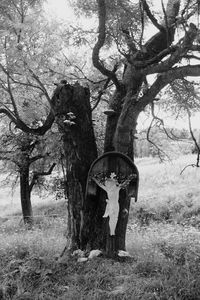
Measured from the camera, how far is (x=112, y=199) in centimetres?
655

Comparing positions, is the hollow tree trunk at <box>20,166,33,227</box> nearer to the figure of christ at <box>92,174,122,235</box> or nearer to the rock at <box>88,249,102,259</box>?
the figure of christ at <box>92,174,122,235</box>

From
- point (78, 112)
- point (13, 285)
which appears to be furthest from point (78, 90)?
point (13, 285)

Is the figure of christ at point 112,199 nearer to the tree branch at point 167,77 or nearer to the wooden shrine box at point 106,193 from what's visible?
the wooden shrine box at point 106,193

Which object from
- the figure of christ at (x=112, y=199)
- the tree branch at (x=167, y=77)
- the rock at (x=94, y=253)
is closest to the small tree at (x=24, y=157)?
the figure of christ at (x=112, y=199)

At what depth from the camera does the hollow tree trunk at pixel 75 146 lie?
265 inches

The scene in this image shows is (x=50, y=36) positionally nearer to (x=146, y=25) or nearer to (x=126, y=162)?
(x=146, y=25)

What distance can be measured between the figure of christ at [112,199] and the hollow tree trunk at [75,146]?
479 millimetres

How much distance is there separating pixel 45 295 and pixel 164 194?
17836mm

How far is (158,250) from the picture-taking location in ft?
22.5

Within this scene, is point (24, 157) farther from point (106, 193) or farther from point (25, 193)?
point (106, 193)

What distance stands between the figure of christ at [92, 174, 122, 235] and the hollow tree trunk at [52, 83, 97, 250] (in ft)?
1.57

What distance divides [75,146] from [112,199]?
4.36 feet

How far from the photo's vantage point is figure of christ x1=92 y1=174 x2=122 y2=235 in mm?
6488

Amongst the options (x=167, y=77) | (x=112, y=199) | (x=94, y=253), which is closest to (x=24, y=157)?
(x=112, y=199)
